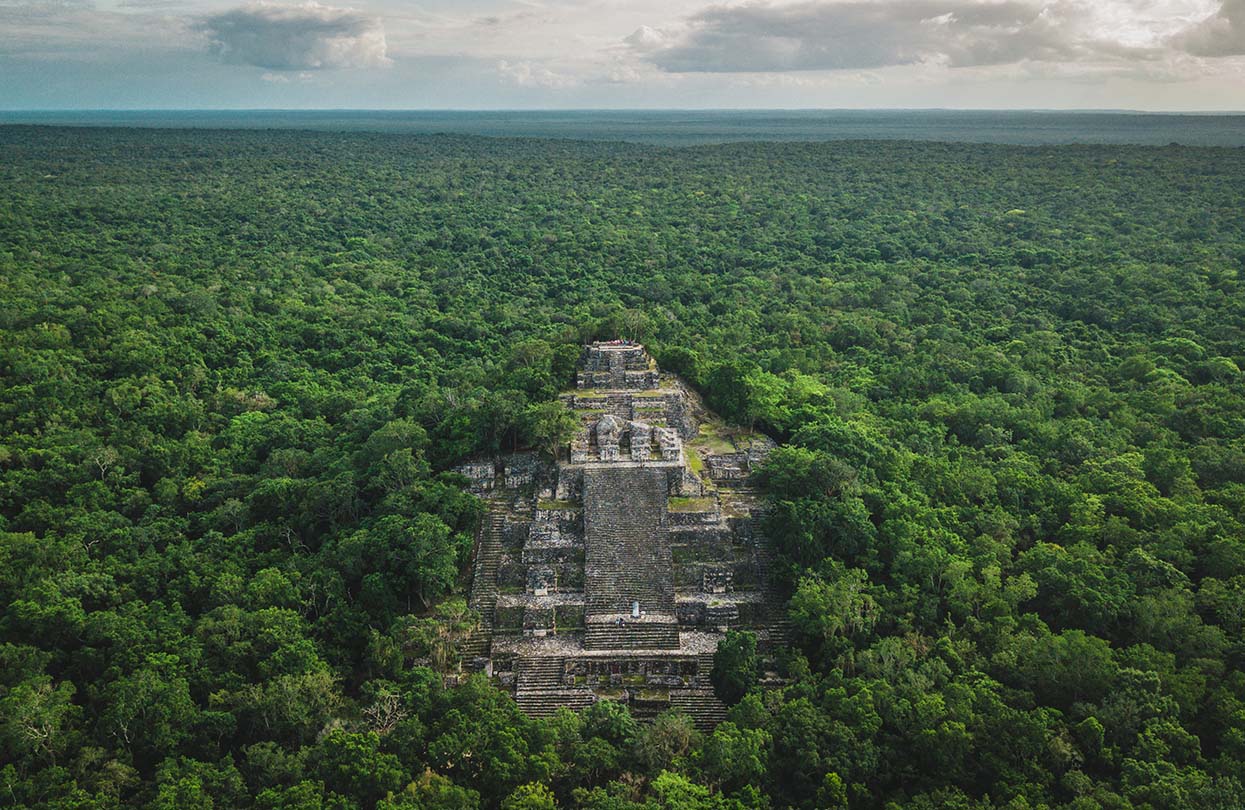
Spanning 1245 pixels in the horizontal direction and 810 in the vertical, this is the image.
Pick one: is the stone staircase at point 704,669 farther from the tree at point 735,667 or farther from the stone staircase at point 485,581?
the stone staircase at point 485,581

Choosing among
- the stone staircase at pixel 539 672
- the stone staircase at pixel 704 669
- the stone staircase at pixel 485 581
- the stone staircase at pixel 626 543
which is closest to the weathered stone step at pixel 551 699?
the stone staircase at pixel 539 672

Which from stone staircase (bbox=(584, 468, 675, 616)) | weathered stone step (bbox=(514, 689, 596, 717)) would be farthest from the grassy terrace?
weathered stone step (bbox=(514, 689, 596, 717))

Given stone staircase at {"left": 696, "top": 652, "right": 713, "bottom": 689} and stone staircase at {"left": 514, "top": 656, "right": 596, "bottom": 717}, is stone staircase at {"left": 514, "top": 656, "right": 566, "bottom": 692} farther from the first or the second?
stone staircase at {"left": 696, "top": 652, "right": 713, "bottom": 689}

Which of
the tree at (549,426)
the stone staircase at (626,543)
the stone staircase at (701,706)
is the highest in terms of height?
the tree at (549,426)

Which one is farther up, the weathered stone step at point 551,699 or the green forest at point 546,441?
the green forest at point 546,441

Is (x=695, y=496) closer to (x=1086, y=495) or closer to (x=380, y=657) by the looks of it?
(x=380, y=657)

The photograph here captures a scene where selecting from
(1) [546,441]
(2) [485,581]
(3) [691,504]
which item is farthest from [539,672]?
(1) [546,441]
